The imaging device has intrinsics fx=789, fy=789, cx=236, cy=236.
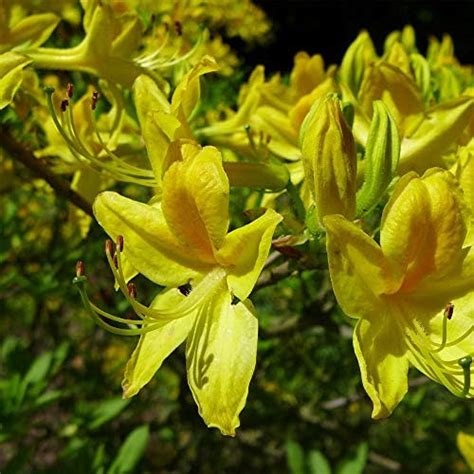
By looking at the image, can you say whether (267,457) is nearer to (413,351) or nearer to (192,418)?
(192,418)

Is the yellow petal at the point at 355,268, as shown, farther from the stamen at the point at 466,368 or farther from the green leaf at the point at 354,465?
the green leaf at the point at 354,465

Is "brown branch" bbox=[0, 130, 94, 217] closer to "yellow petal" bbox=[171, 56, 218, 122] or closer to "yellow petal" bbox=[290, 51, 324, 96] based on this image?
"yellow petal" bbox=[171, 56, 218, 122]

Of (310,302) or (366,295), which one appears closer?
(366,295)

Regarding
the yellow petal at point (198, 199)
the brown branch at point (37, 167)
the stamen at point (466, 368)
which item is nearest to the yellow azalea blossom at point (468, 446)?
the stamen at point (466, 368)

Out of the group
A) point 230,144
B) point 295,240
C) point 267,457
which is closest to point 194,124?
point 230,144

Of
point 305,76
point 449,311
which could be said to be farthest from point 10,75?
point 449,311
